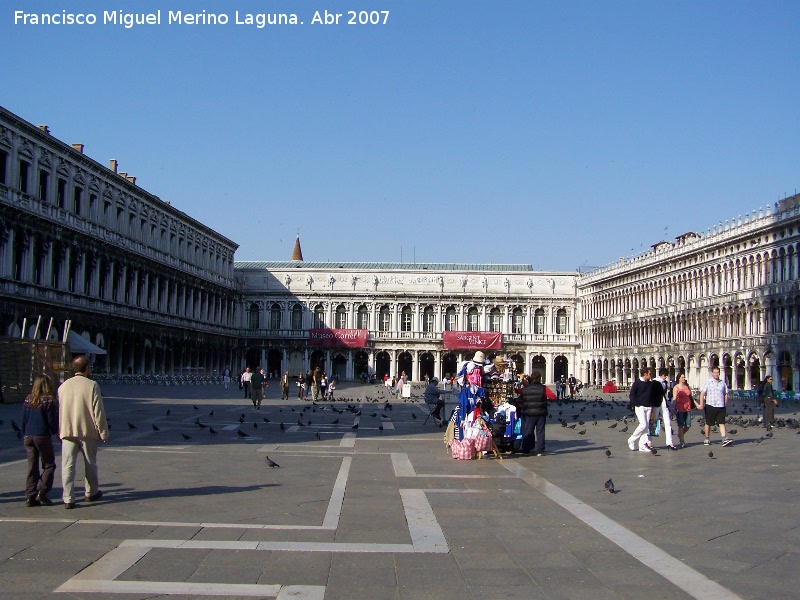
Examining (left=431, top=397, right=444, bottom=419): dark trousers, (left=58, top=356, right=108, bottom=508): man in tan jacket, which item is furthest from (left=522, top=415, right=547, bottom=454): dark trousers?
(left=58, top=356, right=108, bottom=508): man in tan jacket

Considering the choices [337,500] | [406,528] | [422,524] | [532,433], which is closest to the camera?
[406,528]

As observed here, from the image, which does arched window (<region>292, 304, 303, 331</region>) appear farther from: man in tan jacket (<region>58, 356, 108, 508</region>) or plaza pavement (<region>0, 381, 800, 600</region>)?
man in tan jacket (<region>58, 356, 108, 508</region>)

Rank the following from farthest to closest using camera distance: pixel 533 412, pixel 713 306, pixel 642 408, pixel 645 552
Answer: pixel 713 306 → pixel 642 408 → pixel 533 412 → pixel 645 552

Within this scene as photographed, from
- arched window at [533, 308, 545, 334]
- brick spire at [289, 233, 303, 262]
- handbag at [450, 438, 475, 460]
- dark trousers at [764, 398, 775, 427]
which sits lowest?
handbag at [450, 438, 475, 460]

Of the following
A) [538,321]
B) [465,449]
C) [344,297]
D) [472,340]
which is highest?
[344,297]

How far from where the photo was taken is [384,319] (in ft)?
303

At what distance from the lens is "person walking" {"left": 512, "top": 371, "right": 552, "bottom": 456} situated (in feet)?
51.5

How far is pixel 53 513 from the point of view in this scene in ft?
30.0

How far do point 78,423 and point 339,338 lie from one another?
253ft

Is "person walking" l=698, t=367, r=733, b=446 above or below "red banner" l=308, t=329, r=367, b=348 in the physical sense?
below

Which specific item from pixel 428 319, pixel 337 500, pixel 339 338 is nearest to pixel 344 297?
pixel 339 338

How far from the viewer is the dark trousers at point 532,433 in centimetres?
1597

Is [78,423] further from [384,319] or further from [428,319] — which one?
[428,319]

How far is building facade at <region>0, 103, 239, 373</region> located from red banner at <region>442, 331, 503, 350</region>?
74.0ft
